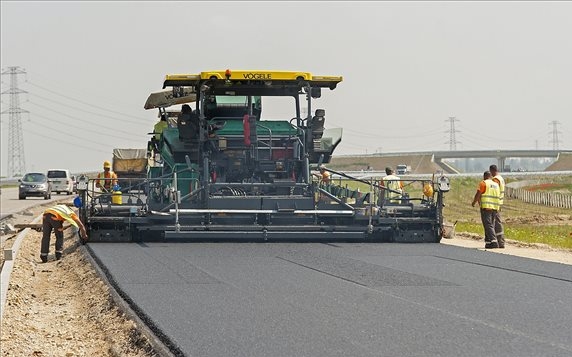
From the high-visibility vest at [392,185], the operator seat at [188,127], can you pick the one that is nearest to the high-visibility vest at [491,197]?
the high-visibility vest at [392,185]

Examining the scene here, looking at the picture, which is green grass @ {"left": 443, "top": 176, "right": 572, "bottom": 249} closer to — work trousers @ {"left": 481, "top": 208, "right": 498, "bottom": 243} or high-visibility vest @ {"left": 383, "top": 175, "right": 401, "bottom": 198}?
work trousers @ {"left": 481, "top": 208, "right": 498, "bottom": 243}

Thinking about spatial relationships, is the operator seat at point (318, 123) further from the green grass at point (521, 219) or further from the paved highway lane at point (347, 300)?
the green grass at point (521, 219)

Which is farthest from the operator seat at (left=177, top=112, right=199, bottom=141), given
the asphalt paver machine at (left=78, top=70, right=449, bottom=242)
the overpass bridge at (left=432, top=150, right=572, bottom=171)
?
the overpass bridge at (left=432, top=150, right=572, bottom=171)

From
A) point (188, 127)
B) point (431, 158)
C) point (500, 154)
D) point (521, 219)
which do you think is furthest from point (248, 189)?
point (500, 154)

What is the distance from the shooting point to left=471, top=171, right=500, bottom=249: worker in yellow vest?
1911cm

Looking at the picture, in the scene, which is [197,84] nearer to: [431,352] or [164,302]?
[164,302]

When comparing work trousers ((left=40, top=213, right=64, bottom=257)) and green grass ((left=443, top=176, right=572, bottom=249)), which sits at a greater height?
work trousers ((left=40, top=213, right=64, bottom=257))

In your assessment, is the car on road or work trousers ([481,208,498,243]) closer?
work trousers ([481,208,498,243])

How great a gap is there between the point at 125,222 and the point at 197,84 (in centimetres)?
280

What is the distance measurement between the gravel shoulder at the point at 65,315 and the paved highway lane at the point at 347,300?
1.00 ft

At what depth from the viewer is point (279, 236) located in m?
17.7

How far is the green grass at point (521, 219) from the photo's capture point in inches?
970

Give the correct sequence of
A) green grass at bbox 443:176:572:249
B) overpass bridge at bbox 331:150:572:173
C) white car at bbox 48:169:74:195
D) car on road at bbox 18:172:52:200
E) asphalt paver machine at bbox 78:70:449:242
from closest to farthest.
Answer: asphalt paver machine at bbox 78:70:449:242, green grass at bbox 443:176:572:249, car on road at bbox 18:172:52:200, white car at bbox 48:169:74:195, overpass bridge at bbox 331:150:572:173

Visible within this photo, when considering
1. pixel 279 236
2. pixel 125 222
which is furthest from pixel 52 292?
pixel 279 236
